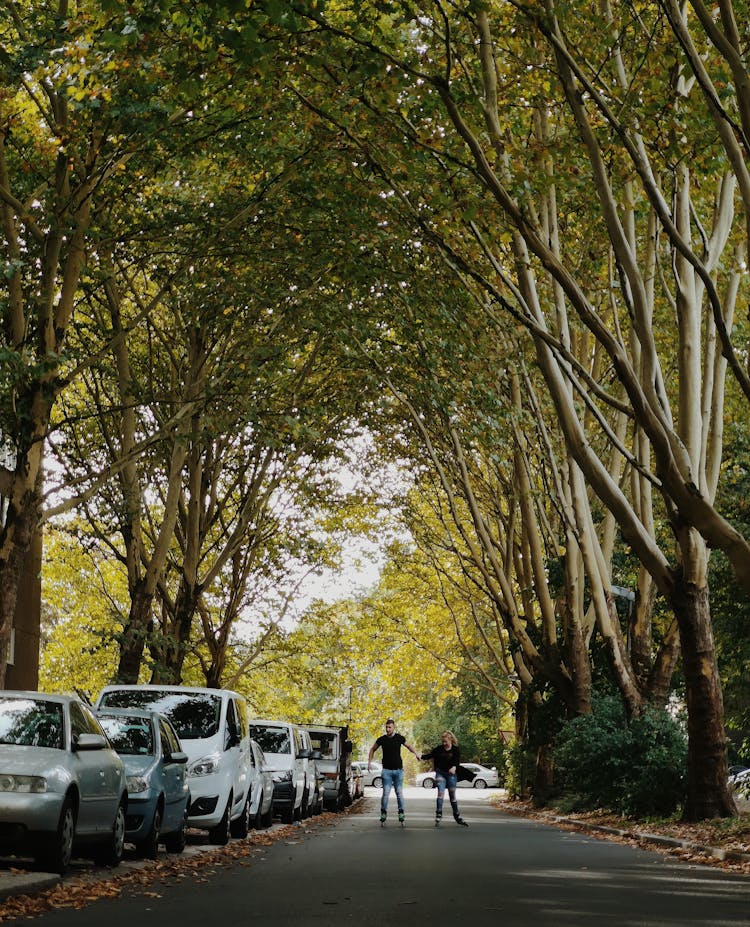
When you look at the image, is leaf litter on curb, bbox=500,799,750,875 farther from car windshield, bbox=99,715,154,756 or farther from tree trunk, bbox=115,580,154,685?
tree trunk, bbox=115,580,154,685

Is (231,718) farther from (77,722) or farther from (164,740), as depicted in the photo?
(77,722)

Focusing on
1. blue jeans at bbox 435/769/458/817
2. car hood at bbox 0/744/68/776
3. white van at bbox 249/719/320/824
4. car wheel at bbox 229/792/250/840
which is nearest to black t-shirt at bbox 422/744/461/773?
blue jeans at bbox 435/769/458/817

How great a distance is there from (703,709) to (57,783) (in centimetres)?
949

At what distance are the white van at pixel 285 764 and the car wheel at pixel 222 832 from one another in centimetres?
741

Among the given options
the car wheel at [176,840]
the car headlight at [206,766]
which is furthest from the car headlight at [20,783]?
the car headlight at [206,766]

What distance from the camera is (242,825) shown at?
17.6 meters

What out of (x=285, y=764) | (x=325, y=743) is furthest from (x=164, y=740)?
(x=325, y=743)

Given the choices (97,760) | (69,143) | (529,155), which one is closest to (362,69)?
(529,155)

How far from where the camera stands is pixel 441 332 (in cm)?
2245

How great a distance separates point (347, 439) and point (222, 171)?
37.7 ft

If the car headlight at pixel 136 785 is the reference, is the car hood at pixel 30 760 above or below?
above

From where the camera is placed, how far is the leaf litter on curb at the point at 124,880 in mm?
8594

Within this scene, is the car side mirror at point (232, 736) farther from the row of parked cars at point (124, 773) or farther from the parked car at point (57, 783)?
the parked car at point (57, 783)

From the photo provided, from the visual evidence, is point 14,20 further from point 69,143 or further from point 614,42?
point 614,42
